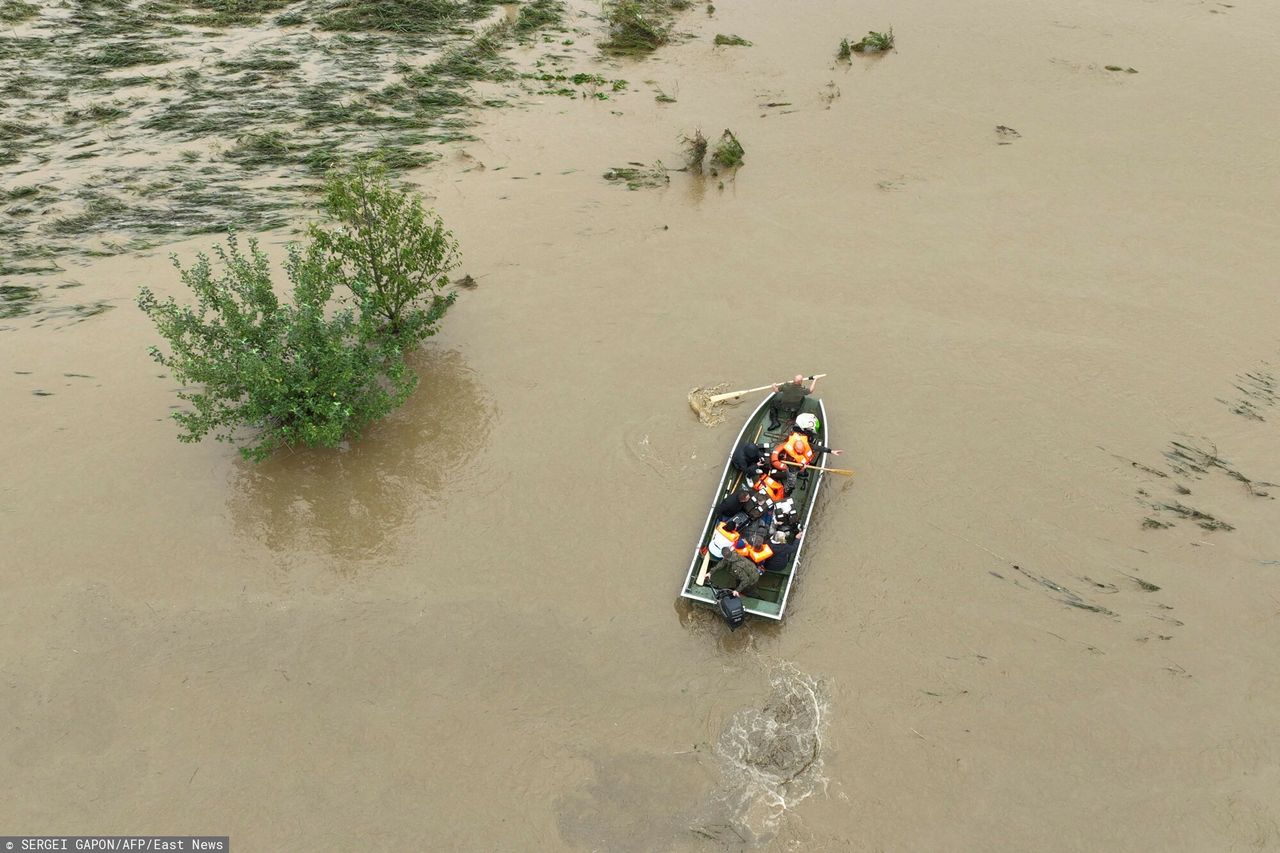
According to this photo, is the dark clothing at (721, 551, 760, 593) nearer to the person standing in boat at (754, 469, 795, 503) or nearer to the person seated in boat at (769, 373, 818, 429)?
the person standing in boat at (754, 469, 795, 503)

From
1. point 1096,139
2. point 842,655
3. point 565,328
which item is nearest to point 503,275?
point 565,328

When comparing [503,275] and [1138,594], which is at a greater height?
[503,275]

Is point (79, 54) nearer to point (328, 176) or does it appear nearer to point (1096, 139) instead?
point (328, 176)

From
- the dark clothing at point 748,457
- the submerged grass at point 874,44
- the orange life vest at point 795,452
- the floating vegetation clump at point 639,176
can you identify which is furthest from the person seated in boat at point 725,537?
the submerged grass at point 874,44

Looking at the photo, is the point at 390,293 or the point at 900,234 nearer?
the point at 390,293

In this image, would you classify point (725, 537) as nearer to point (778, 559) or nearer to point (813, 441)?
point (778, 559)

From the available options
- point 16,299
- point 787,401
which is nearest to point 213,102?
point 16,299

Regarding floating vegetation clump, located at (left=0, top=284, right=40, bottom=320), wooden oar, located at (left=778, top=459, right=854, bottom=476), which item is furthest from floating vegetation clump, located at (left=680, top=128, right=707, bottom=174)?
floating vegetation clump, located at (left=0, top=284, right=40, bottom=320)
